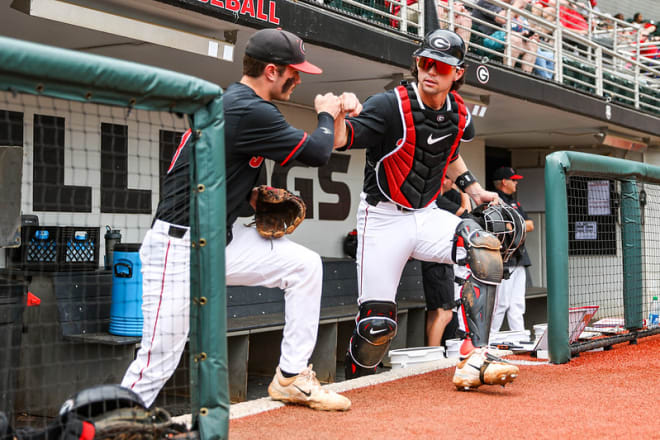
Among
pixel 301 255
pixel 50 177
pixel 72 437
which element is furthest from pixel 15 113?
pixel 72 437

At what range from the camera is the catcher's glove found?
3.36 metres

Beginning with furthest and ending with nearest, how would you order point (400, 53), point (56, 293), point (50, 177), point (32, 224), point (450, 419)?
1. point (400, 53)
2. point (50, 177)
3. point (32, 224)
4. point (56, 293)
5. point (450, 419)

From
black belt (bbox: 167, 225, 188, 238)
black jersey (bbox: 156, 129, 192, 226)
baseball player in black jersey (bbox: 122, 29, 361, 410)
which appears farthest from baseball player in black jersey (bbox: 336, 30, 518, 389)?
black belt (bbox: 167, 225, 188, 238)

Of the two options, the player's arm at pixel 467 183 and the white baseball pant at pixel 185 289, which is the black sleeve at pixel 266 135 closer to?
the white baseball pant at pixel 185 289

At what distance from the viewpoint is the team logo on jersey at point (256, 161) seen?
3199 mm

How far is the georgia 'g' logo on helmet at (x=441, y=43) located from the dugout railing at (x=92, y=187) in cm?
140

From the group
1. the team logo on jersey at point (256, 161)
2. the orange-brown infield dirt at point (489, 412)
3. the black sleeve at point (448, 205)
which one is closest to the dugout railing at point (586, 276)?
the orange-brown infield dirt at point (489, 412)

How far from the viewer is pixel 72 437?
7.38 ft

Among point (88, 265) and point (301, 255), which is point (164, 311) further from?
point (88, 265)

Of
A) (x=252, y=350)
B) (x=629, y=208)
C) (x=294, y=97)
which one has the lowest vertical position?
(x=252, y=350)

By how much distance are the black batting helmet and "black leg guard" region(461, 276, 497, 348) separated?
1.14 metres

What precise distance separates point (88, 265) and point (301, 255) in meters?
3.27

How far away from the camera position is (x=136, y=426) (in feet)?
7.76

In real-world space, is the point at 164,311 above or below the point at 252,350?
above
